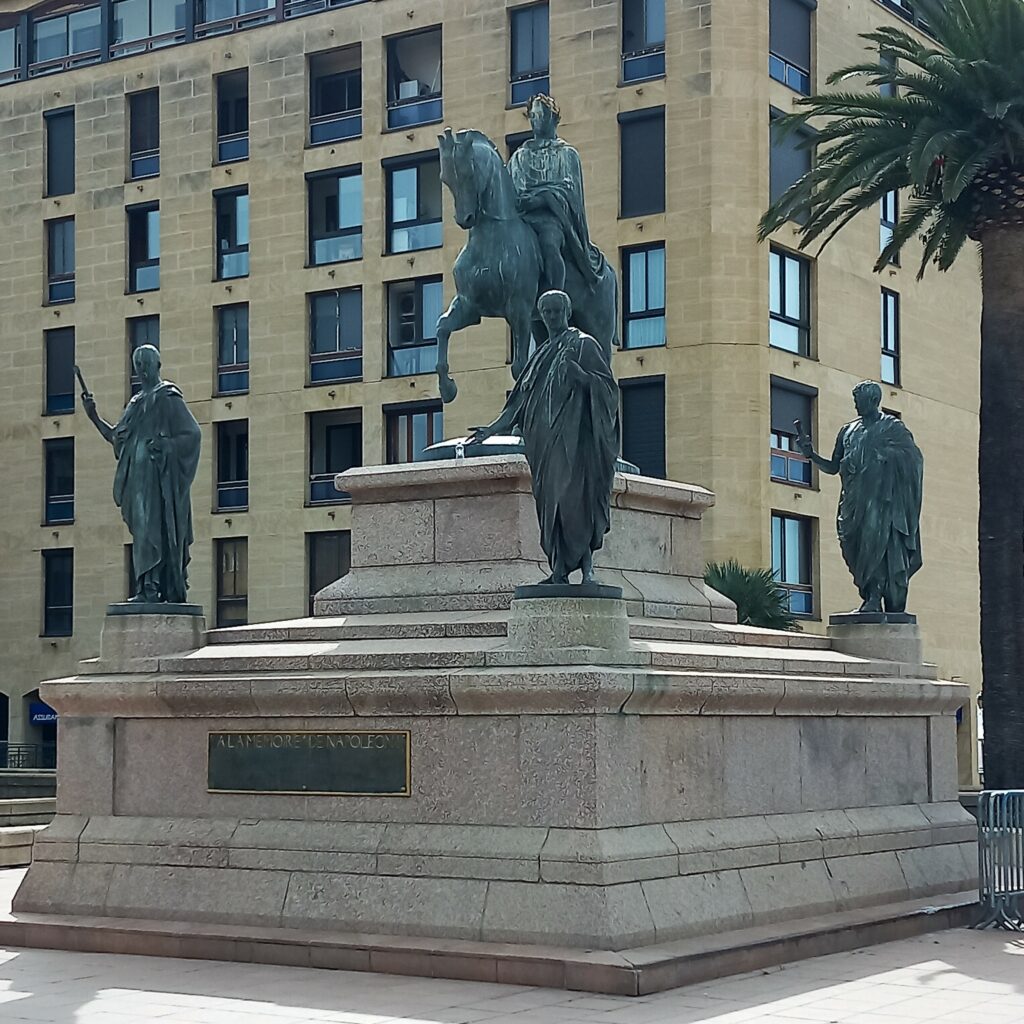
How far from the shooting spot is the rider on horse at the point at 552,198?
749 inches

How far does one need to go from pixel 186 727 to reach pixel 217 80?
34940 mm

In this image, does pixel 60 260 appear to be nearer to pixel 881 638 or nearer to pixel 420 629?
pixel 881 638

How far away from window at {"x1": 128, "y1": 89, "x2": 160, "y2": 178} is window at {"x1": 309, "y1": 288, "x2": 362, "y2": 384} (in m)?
6.14

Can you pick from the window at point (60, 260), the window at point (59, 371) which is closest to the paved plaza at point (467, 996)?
the window at point (59, 371)

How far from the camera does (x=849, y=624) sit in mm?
19484

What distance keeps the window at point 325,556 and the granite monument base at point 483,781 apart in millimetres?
27604

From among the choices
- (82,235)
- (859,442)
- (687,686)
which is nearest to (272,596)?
(82,235)

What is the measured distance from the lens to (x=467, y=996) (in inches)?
516

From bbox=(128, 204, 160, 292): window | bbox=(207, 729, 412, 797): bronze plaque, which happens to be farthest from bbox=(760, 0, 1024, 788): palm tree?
bbox=(128, 204, 160, 292): window

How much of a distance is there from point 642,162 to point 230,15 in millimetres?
12683

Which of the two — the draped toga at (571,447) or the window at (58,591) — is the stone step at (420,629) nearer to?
the draped toga at (571,447)

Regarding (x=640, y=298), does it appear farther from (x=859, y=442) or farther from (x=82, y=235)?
(x=859, y=442)

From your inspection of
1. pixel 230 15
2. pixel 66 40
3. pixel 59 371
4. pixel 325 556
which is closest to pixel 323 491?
pixel 325 556

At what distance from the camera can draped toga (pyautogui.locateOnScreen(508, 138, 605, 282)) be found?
62.5 ft
